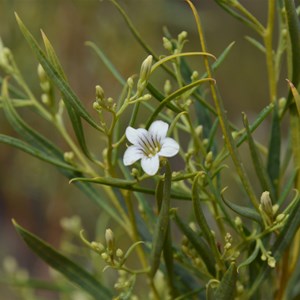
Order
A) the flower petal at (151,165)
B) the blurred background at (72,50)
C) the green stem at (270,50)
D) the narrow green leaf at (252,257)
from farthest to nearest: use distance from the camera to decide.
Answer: the blurred background at (72,50) < the green stem at (270,50) < the narrow green leaf at (252,257) < the flower petal at (151,165)

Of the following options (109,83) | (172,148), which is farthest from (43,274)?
(172,148)

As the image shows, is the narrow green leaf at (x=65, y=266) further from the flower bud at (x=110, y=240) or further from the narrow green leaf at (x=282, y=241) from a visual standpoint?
the narrow green leaf at (x=282, y=241)

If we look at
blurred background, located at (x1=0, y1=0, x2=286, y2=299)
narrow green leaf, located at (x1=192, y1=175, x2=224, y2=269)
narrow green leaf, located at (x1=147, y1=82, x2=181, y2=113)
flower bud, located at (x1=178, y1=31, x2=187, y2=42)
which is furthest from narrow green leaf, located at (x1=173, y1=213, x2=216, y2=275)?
blurred background, located at (x1=0, y1=0, x2=286, y2=299)

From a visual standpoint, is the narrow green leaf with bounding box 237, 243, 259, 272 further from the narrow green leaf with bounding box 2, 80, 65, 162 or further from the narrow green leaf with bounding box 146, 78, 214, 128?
the narrow green leaf with bounding box 2, 80, 65, 162

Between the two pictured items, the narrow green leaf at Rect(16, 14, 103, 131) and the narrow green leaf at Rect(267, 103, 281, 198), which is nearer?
the narrow green leaf at Rect(16, 14, 103, 131)

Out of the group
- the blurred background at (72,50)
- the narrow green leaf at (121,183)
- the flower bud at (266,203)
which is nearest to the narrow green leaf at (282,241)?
the flower bud at (266,203)

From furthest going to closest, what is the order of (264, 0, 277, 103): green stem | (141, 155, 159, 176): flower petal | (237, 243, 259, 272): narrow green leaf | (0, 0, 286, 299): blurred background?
(0, 0, 286, 299): blurred background
(264, 0, 277, 103): green stem
(237, 243, 259, 272): narrow green leaf
(141, 155, 159, 176): flower petal

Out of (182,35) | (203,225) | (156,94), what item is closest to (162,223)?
(203,225)
